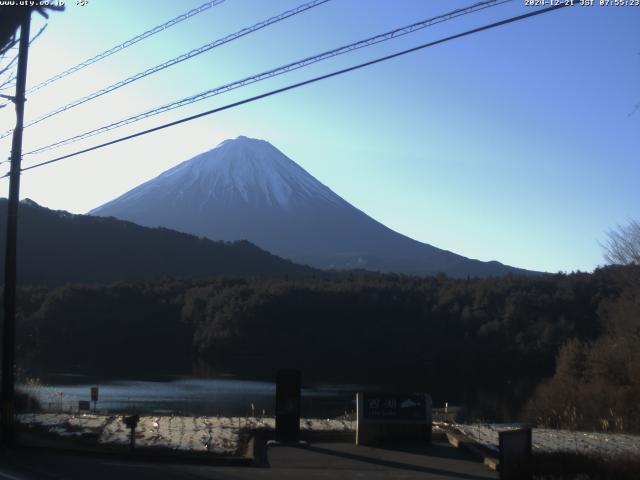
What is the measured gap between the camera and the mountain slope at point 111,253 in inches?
3211

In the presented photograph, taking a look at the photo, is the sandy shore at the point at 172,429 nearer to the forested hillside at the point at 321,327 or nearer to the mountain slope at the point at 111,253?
the forested hillside at the point at 321,327

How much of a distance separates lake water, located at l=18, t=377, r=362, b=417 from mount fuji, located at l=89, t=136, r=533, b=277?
3951 inches

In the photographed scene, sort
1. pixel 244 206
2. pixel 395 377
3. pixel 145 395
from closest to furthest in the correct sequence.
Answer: pixel 145 395 < pixel 395 377 < pixel 244 206

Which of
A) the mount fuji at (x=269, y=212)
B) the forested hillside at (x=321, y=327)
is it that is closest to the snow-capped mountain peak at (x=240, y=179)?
the mount fuji at (x=269, y=212)

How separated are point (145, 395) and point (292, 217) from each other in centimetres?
13248

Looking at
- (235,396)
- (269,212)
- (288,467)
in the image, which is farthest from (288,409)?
(269,212)

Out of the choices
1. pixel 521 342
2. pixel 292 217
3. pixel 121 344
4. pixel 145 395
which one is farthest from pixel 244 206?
pixel 145 395

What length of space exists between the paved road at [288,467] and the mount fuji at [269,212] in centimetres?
13037

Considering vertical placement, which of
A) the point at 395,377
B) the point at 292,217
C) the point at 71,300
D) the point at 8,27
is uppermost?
the point at 292,217

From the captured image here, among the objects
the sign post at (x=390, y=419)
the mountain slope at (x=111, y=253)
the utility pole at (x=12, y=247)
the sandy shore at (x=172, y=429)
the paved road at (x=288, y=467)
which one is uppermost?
the mountain slope at (x=111, y=253)

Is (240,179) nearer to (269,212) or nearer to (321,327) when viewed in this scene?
(269,212)

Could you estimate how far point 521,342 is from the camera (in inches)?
2286

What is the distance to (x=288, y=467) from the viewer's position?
13211mm

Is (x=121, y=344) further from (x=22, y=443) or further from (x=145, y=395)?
(x=22, y=443)
